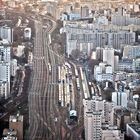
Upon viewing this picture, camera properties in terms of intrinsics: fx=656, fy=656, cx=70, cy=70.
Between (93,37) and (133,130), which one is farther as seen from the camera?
(93,37)

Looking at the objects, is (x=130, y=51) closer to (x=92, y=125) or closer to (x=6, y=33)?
(x=92, y=125)

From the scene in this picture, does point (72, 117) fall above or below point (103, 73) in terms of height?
below

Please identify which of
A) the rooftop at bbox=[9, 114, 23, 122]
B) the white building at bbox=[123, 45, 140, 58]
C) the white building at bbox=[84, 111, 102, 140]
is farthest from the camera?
the white building at bbox=[123, 45, 140, 58]

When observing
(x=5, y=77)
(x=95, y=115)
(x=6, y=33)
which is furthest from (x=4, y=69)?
(x=95, y=115)

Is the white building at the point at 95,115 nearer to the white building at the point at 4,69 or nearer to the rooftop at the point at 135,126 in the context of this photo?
the rooftop at the point at 135,126

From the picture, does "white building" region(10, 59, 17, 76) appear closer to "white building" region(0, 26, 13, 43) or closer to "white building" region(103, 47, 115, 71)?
"white building" region(0, 26, 13, 43)

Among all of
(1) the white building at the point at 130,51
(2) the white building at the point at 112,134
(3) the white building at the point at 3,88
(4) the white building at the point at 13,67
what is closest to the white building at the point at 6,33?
(4) the white building at the point at 13,67

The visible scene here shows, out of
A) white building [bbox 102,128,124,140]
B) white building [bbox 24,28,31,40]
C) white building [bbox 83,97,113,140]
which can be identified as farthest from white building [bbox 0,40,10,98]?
white building [bbox 102,128,124,140]

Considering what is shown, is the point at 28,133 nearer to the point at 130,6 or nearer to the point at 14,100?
the point at 14,100
